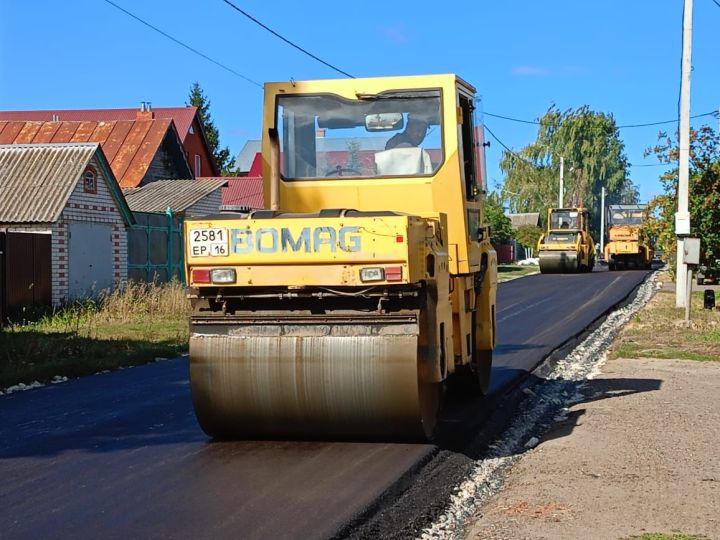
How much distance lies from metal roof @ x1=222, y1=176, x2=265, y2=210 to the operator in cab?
37147 mm

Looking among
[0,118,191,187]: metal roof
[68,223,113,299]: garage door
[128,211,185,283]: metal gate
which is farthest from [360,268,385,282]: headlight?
[0,118,191,187]: metal roof

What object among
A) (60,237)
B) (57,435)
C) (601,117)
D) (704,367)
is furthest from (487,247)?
(601,117)

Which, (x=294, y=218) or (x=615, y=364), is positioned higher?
(x=294, y=218)

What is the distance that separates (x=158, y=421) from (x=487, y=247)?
3642mm

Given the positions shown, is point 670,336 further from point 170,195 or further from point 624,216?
point 624,216

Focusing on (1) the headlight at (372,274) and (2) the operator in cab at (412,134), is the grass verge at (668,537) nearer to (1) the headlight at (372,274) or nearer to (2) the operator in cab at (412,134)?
(1) the headlight at (372,274)

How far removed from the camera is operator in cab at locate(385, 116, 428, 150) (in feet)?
30.2

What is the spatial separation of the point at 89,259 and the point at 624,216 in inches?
1607

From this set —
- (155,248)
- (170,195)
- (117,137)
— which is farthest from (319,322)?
(117,137)

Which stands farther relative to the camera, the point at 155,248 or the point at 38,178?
the point at 155,248

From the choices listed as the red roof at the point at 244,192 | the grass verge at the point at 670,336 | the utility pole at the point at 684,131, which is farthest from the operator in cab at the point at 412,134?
the red roof at the point at 244,192

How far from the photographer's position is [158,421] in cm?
932

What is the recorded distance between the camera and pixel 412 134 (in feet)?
30.3

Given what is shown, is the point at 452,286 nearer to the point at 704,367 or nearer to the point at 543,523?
the point at 543,523
